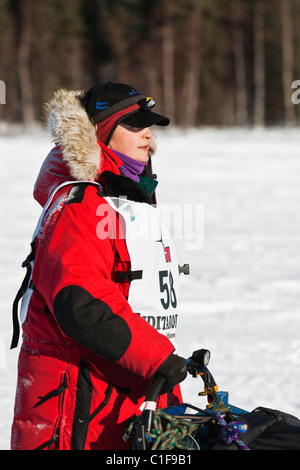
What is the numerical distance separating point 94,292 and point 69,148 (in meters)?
0.47

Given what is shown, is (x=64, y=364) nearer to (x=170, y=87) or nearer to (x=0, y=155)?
(x=0, y=155)

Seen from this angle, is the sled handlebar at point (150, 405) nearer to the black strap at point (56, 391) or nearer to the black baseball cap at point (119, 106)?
the black strap at point (56, 391)

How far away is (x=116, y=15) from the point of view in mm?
29156

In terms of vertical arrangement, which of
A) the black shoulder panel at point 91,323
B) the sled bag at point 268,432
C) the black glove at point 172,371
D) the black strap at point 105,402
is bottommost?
the sled bag at point 268,432

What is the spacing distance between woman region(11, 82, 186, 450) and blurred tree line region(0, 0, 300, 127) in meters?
23.6

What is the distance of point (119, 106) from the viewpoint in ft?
6.81

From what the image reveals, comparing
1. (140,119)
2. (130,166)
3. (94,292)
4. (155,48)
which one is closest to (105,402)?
(94,292)

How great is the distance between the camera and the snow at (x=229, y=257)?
439 cm

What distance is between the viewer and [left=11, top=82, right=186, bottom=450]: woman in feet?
5.77

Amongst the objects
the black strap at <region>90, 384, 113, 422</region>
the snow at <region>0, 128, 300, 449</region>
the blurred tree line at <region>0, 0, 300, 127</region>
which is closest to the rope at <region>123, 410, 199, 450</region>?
the black strap at <region>90, 384, 113, 422</region>

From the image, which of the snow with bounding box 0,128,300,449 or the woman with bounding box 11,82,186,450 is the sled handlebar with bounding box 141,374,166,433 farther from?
the snow with bounding box 0,128,300,449

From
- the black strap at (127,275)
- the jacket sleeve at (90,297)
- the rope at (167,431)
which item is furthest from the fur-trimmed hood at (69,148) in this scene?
the rope at (167,431)

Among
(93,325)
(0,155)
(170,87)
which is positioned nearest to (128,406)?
(93,325)

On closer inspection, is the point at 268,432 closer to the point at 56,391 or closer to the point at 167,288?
the point at 167,288
